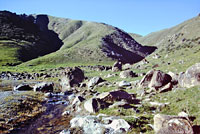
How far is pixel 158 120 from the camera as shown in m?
8.73

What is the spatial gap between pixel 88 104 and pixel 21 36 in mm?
183621

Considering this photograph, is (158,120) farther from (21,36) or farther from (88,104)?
(21,36)

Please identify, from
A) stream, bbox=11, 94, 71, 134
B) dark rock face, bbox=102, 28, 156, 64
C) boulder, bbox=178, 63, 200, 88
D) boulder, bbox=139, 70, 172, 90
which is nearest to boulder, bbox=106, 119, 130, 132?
stream, bbox=11, 94, 71, 134

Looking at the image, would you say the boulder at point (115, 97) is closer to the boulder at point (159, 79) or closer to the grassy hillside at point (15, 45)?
the boulder at point (159, 79)

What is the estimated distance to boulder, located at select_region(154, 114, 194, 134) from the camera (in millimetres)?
7638

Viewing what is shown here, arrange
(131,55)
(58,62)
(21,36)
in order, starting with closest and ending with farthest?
(58,62), (131,55), (21,36)

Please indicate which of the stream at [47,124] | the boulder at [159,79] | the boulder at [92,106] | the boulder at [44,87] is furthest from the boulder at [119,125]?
the boulder at [44,87]

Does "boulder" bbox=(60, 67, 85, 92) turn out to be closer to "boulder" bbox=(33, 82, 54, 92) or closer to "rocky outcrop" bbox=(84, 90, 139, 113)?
"boulder" bbox=(33, 82, 54, 92)

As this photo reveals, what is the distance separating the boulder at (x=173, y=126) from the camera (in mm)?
7638

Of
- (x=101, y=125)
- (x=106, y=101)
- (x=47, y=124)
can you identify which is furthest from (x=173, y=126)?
(x=47, y=124)

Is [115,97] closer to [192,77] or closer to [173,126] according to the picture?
[192,77]

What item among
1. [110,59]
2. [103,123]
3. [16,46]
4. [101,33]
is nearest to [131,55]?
[110,59]

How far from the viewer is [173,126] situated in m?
7.86

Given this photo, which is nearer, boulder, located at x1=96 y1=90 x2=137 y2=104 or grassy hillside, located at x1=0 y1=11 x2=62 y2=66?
boulder, located at x1=96 y1=90 x2=137 y2=104
